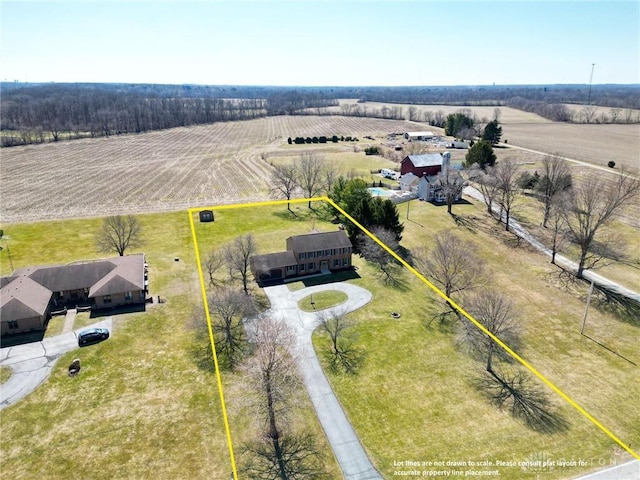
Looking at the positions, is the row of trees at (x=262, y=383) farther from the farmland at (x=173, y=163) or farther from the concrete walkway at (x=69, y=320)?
the farmland at (x=173, y=163)

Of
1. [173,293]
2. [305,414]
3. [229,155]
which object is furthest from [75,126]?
[305,414]

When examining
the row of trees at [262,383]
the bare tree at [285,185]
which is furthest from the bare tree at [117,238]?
the bare tree at [285,185]

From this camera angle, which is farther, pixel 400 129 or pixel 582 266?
pixel 400 129

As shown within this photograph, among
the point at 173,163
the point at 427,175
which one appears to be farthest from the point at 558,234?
the point at 173,163

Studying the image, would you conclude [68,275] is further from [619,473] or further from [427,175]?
[427,175]

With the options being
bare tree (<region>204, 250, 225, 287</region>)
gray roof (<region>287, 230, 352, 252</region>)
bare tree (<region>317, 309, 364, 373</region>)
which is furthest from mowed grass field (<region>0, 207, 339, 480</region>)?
gray roof (<region>287, 230, 352, 252</region>)

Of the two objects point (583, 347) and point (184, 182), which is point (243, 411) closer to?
point (583, 347)
